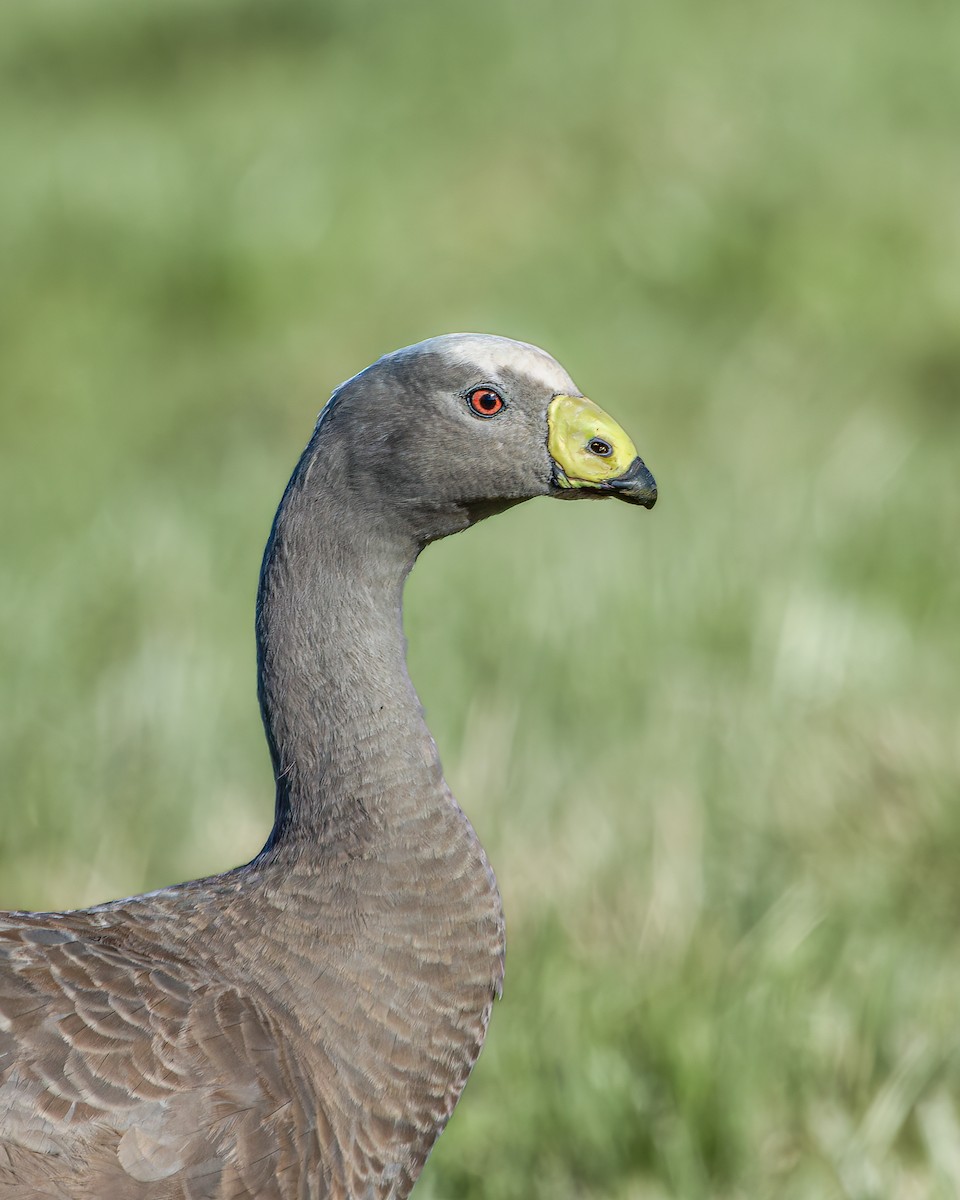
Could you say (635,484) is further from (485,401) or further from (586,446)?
(485,401)

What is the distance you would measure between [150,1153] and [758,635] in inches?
129

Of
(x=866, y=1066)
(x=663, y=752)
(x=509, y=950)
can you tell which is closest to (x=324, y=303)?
(x=663, y=752)

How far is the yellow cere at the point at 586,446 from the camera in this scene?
238cm

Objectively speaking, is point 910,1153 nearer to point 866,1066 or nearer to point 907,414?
point 866,1066

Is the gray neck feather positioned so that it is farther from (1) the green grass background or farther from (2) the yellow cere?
(1) the green grass background

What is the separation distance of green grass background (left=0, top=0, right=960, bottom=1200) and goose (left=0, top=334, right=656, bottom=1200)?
816 millimetres

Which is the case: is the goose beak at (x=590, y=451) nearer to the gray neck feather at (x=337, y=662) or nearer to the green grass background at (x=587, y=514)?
the gray neck feather at (x=337, y=662)

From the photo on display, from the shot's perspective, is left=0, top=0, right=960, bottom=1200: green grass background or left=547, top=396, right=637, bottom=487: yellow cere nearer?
left=547, top=396, right=637, bottom=487: yellow cere

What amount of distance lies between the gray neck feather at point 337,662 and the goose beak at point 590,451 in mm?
285

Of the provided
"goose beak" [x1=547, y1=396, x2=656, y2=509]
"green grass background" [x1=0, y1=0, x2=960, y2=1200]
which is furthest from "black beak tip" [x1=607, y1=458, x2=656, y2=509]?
"green grass background" [x1=0, y1=0, x2=960, y2=1200]

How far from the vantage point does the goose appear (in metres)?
2.33

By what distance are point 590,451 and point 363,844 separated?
2.29 feet

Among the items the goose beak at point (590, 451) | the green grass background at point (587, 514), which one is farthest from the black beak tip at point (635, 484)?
the green grass background at point (587, 514)

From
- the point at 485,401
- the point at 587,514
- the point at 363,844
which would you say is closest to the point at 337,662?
the point at 363,844
